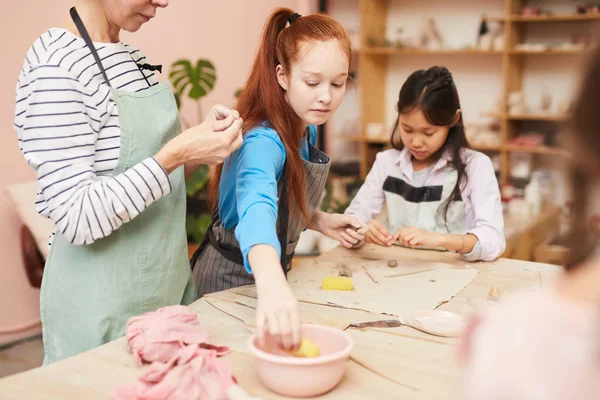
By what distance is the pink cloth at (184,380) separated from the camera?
3.57 ft

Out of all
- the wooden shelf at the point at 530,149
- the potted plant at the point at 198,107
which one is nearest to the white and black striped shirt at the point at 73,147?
the potted plant at the point at 198,107

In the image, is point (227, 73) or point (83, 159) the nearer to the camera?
point (83, 159)

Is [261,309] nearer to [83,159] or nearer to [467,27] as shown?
[83,159]

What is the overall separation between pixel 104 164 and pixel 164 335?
1.41 ft

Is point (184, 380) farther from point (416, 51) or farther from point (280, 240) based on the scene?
point (416, 51)

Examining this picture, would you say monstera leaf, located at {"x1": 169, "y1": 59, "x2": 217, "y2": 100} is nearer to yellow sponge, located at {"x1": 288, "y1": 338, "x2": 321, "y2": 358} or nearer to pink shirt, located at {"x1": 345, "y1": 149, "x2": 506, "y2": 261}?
pink shirt, located at {"x1": 345, "y1": 149, "x2": 506, "y2": 261}

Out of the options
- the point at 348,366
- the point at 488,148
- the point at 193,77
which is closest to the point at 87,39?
the point at 348,366

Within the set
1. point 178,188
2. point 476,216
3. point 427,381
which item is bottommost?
point 427,381

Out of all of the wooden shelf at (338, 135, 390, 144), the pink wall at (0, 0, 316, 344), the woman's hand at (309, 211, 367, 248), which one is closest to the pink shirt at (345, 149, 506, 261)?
the woman's hand at (309, 211, 367, 248)

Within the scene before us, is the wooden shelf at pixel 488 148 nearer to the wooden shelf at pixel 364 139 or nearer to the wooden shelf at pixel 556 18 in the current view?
the wooden shelf at pixel 364 139

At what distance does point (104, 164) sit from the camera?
56.1 inches

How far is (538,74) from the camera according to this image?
4406 mm

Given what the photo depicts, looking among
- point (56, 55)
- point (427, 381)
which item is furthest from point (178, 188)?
point (427, 381)

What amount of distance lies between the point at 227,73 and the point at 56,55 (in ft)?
10.3
